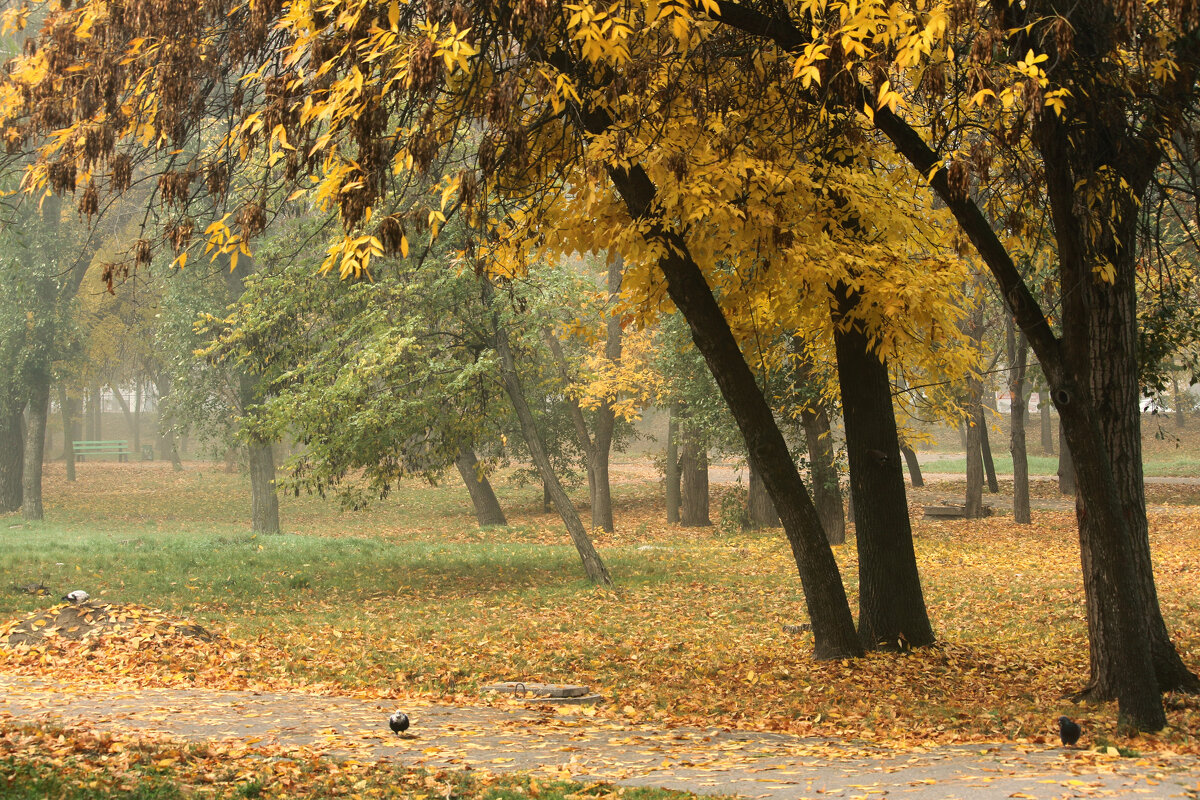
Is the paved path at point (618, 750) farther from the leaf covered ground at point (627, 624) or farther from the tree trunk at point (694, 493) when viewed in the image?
the tree trunk at point (694, 493)

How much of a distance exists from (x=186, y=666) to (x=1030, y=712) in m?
8.32

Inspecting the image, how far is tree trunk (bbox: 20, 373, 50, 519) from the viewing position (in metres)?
29.8

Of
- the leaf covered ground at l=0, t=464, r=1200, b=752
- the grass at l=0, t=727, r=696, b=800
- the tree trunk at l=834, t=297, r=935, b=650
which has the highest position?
the tree trunk at l=834, t=297, r=935, b=650

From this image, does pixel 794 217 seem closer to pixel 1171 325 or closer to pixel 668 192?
pixel 668 192

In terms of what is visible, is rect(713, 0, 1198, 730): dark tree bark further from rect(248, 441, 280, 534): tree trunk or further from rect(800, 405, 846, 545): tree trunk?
rect(248, 441, 280, 534): tree trunk

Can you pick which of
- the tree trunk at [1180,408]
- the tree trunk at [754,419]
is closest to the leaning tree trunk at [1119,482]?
the tree trunk at [754,419]

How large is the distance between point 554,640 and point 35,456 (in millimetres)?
24722

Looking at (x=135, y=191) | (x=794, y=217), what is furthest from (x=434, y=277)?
(x=135, y=191)

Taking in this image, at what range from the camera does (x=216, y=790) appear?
17.2 feet

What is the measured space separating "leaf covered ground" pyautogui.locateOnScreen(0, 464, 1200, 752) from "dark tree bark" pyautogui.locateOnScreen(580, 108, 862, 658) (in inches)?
19.0

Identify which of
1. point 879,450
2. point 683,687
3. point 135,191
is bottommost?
point 683,687

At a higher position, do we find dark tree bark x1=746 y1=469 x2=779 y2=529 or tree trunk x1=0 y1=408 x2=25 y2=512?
tree trunk x1=0 y1=408 x2=25 y2=512

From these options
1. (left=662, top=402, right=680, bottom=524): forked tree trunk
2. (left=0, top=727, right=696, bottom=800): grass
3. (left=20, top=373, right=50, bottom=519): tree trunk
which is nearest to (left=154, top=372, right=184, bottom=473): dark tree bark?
(left=20, top=373, right=50, bottom=519): tree trunk

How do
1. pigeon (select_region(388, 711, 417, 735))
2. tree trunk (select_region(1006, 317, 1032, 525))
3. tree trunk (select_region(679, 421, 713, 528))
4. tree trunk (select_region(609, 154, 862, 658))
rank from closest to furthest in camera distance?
1. pigeon (select_region(388, 711, 417, 735))
2. tree trunk (select_region(609, 154, 862, 658))
3. tree trunk (select_region(1006, 317, 1032, 525))
4. tree trunk (select_region(679, 421, 713, 528))
